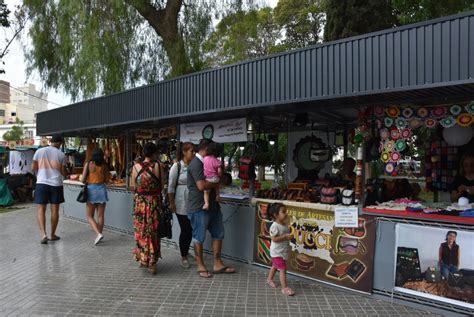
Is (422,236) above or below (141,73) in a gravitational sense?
below

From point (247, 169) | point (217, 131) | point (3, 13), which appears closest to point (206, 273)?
point (247, 169)

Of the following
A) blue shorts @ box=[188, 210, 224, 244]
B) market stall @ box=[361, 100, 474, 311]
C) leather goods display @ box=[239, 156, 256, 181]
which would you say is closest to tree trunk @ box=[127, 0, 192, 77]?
leather goods display @ box=[239, 156, 256, 181]

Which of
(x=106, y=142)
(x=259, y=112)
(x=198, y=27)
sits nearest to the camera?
(x=259, y=112)

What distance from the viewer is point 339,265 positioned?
4.88 metres

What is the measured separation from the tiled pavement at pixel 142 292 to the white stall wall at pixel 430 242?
1.91 ft

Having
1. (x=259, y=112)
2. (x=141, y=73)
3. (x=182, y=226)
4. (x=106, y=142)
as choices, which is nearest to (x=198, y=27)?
(x=141, y=73)

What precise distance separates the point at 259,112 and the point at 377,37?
228 centimetres

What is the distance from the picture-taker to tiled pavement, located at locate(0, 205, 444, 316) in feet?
14.1

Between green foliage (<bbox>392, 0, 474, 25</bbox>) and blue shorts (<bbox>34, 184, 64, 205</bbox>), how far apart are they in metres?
11.4

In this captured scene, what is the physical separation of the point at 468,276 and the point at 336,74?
242cm

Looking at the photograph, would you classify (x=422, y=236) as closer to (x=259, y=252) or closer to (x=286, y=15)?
(x=259, y=252)

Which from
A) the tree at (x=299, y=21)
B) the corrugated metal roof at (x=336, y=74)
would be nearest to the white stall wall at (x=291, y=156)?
the corrugated metal roof at (x=336, y=74)

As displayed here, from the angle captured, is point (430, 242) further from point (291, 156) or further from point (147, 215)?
point (291, 156)

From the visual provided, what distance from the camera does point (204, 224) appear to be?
5363mm
